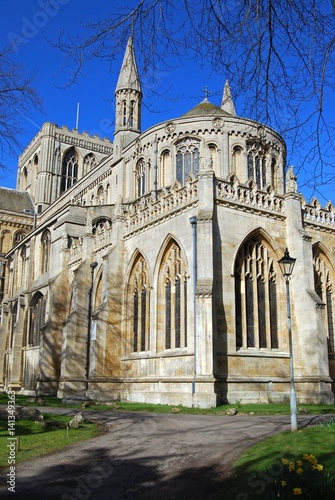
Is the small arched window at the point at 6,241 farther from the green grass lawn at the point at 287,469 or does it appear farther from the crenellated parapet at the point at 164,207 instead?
the green grass lawn at the point at 287,469

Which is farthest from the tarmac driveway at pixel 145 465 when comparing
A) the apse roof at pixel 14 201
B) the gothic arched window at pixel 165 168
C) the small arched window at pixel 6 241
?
the apse roof at pixel 14 201

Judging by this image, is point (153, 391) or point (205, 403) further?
point (153, 391)

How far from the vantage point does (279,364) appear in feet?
68.7

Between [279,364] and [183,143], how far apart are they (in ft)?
60.2

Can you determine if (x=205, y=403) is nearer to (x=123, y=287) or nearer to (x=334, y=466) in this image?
(x=123, y=287)

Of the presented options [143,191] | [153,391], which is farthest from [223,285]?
[143,191]

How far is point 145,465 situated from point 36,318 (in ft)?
105

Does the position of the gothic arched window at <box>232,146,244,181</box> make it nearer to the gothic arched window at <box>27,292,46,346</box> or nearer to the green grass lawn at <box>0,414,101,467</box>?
the gothic arched window at <box>27,292,46,346</box>

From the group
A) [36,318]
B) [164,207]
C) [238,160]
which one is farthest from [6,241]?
[164,207]

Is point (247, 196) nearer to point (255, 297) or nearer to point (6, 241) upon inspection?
point (255, 297)

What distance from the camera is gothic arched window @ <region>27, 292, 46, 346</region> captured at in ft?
121

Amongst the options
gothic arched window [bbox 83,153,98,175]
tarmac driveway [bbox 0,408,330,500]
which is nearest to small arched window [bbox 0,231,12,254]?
gothic arched window [bbox 83,153,98,175]

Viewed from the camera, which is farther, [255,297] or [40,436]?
[255,297]

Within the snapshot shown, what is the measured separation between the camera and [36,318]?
38.5 meters
